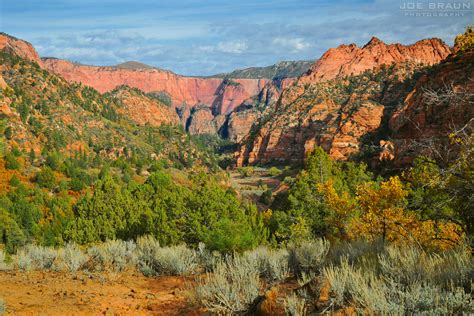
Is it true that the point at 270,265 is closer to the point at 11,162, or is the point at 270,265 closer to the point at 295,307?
the point at 295,307

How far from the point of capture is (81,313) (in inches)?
273

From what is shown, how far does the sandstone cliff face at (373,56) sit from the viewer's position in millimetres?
125938

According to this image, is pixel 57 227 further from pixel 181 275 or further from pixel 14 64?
pixel 14 64

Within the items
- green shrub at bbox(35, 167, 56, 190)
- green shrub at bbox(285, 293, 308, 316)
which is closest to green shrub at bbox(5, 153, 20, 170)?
green shrub at bbox(35, 167, 56, 190)

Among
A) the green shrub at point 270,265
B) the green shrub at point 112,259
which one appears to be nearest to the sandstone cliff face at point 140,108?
the green shrub at point 112,259

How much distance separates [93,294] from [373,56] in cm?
13701

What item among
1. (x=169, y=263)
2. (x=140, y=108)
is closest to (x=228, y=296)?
(x=169, y=263)

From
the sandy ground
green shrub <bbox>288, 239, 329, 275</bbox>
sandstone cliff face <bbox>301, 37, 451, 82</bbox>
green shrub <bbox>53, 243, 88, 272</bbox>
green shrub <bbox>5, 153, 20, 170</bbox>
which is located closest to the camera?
the sandy ground

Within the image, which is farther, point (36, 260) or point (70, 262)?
point (36, 260)

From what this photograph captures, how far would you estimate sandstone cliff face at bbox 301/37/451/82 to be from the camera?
125938 mm

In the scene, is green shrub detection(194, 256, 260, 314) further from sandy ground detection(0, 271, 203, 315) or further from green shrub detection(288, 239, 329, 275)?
green shrub detection(288, 239, 329, 275)

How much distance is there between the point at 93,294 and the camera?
26.7 ft

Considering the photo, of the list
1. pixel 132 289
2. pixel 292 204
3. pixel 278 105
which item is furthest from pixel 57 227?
pixel 278 105

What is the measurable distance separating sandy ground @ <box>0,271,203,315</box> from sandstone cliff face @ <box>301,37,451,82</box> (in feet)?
417
